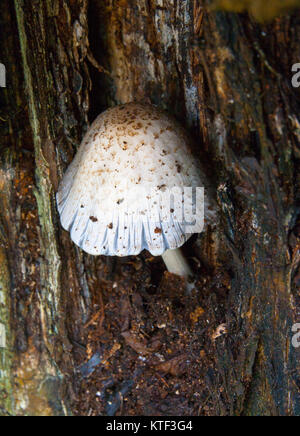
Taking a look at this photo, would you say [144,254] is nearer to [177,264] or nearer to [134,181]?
[177,264]

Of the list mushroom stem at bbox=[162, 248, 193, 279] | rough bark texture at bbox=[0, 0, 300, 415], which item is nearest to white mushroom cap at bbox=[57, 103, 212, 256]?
rough bark texture at bbox=[0, 0, 300, 415]

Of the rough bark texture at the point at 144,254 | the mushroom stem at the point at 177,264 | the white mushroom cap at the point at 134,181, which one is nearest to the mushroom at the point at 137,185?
the white mushroom cap at the point at 134,181

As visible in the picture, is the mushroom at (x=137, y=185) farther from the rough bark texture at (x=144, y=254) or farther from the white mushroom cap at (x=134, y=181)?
Result: the rough bark texture at (x=144, y=254)

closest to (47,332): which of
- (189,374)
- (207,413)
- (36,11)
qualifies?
(189,374)

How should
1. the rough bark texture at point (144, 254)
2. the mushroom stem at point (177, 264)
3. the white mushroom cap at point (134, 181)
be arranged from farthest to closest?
1. the mushroom stem at point (177, 264)
2. the white mushroom cap at point (134, 181)
3. the rough bark texture at point (144, 254)

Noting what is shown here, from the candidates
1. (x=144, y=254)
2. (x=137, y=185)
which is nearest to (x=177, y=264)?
(x=144, y=254)

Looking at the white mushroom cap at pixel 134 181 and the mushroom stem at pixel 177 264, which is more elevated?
the white mushroom cap at pixel 134 181
